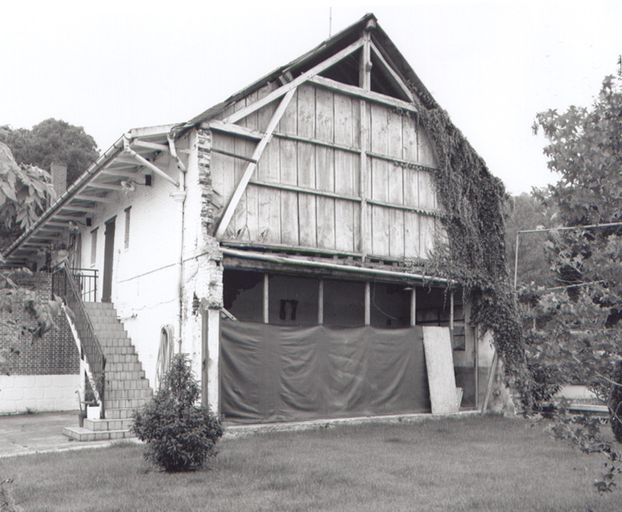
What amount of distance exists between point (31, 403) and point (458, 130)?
1288 cm

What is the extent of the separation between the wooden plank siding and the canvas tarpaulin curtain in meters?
1.77

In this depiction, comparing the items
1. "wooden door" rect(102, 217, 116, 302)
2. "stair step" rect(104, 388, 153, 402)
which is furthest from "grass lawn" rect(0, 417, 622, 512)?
"wooden door" rect(102, 217, 116, 302)

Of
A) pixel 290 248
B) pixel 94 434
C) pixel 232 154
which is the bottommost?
pixel 94 434

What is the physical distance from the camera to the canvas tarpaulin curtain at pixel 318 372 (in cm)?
1270

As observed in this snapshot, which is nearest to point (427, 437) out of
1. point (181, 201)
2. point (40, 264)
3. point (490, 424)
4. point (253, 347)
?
point (490, 424)

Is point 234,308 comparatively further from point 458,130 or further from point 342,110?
point 458,130

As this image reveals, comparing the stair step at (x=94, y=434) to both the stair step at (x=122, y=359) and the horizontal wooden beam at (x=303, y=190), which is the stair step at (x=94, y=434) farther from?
the horizontal wooden beam at (x=303, y=190)

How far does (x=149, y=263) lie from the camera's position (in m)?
14.8

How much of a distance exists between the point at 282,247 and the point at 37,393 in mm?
9057

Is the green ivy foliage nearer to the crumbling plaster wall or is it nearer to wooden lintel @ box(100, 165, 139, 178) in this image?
the crumbling plaster wall

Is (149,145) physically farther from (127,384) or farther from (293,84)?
(127,384)

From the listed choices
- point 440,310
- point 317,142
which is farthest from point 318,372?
point 440,310

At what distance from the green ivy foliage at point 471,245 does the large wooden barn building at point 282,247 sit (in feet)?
0.98

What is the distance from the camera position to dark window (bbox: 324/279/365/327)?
17234 millimetres
